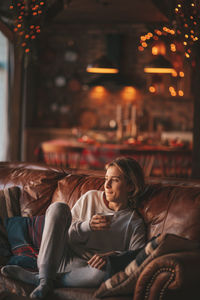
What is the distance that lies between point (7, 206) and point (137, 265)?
1.23m

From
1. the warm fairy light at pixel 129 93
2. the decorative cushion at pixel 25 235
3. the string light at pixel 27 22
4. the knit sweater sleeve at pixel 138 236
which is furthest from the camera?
the warm fairy light at pixel 129 93

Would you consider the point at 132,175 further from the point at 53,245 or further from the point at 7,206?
A: the point at 7,206

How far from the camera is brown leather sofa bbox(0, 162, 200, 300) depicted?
2.17 meters

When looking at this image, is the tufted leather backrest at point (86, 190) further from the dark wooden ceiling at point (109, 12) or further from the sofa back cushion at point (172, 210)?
the dark wooden ceiling at point (109, 12)

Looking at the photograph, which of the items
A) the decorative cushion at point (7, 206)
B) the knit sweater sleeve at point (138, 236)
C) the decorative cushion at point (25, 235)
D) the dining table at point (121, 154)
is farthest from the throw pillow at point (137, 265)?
the dining table at point (121, 154)

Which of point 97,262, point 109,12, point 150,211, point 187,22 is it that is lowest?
point 97,262

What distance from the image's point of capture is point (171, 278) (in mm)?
2154

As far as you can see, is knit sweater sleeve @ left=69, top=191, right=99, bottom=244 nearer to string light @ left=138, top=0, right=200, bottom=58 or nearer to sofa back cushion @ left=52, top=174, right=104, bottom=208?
sofa back cushion @ left=52, top=174, right=104, bottom=208

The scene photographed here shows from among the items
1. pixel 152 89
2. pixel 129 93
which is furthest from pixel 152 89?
pixel 129 93

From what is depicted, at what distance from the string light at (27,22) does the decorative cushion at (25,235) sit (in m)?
1.72

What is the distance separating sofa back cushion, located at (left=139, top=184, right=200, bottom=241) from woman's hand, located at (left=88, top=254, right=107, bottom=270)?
0.36m

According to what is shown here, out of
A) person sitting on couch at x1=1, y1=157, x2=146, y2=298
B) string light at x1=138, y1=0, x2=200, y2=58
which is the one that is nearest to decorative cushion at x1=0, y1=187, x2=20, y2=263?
person sitting on couch at x1=1, y1=157, x2=146, y2=298

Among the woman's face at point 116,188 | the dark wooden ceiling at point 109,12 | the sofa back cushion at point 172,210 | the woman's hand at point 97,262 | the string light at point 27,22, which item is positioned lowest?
the woman's hand at point 97,262

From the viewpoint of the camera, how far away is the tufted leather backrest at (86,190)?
2.64m
